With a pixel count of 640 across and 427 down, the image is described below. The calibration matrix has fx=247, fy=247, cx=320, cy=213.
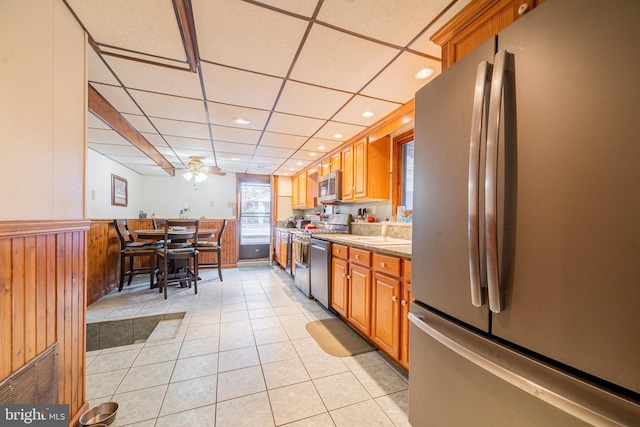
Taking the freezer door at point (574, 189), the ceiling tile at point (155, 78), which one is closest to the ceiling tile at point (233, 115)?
the ceiling tile at point (155, 78)

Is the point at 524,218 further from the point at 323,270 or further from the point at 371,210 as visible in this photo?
the point at 371,210

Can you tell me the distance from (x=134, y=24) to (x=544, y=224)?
6.69 ft

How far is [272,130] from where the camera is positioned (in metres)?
3.02

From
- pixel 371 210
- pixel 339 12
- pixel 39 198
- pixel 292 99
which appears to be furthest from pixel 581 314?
pixel 371 210

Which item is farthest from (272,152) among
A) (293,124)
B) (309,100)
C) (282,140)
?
(309,100)

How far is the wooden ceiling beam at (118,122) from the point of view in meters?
2.13

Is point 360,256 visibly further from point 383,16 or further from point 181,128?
point 181,128

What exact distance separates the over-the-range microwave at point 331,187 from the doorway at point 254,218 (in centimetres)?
260

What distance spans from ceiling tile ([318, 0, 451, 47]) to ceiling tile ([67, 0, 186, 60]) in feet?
2.67

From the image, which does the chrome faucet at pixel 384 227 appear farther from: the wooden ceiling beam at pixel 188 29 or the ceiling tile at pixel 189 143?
the ceiling tile at pixel 189 143

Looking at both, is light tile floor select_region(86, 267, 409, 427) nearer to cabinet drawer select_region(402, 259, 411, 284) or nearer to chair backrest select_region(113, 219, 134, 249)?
cabinet drawer select_region(402, 259, 411, 284)

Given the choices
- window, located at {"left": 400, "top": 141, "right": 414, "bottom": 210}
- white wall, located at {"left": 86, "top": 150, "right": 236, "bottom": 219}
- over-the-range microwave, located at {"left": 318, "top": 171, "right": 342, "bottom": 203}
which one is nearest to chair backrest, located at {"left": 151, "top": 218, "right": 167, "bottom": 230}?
white wall, located at {"left": 86, "top": 150, "right": 236, "bottom": 219}

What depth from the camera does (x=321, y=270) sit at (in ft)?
9.78

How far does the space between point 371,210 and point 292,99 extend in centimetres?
181
